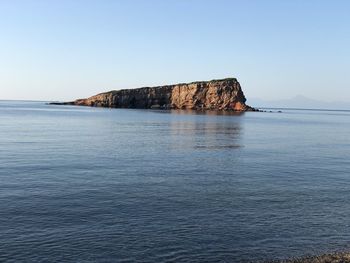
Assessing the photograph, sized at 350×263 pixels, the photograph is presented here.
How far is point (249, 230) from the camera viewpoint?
22156 mm

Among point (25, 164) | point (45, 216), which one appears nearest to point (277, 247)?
point (45, 216)

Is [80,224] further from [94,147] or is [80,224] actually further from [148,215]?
[94,147]

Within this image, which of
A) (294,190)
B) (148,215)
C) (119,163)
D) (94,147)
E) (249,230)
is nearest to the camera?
(249,230)

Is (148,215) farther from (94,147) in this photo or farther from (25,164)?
(94,147)

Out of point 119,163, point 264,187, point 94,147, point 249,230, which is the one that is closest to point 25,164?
point 119,163

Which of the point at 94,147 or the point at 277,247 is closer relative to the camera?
the point at 277,247

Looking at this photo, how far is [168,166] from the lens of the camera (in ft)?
139

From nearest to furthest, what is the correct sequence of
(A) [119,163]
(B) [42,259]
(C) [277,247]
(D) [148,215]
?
1. (B) [42,259]
2. (C) [277,247]
3. (D) [148,215]
4. (A) [119,163]

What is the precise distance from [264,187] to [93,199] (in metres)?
13.0

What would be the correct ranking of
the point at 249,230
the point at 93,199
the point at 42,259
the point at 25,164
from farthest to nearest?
the point at 25,164, the point at 93,199, the point at 249,230, the point at 42,259

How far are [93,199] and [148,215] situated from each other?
4.93 meters

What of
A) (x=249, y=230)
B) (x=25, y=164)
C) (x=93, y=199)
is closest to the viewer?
(x=249, y=230)

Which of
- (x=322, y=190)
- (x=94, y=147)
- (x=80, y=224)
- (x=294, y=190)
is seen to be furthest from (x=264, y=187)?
(x=94, y=147)

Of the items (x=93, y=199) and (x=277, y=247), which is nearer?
(x=277, y=247)
